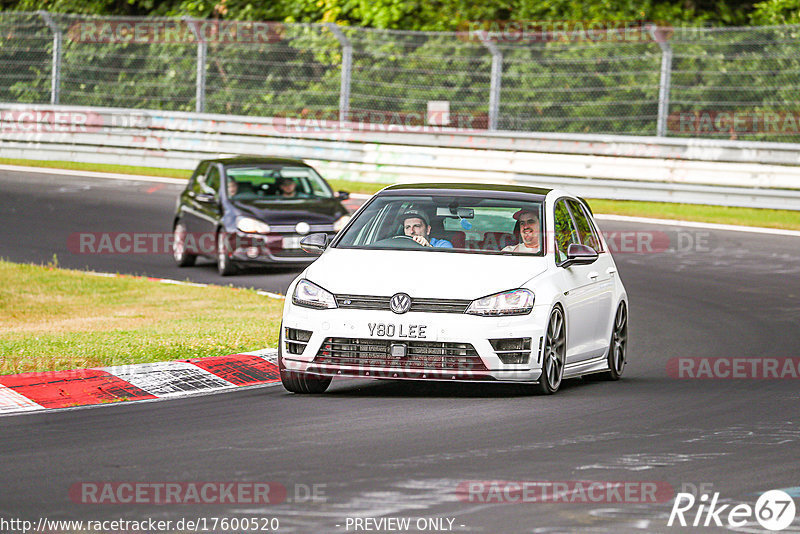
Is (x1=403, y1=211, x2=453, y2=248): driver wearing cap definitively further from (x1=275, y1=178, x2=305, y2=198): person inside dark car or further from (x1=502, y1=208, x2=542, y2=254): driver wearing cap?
(x1=275, y1=178, x2=305, y2=198): person inside dark car

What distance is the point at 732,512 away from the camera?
6660 mm

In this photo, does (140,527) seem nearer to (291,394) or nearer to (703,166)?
(291,394)

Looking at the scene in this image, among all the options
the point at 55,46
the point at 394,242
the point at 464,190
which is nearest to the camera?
the point at 394,242

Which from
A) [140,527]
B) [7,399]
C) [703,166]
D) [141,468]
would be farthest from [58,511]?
[703,166]

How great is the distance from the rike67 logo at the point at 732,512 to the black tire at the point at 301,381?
3.79 m

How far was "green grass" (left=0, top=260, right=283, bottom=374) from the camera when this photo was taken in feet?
37.4

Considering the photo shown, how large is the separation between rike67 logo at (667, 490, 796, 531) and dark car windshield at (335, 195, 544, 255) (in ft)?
13.1

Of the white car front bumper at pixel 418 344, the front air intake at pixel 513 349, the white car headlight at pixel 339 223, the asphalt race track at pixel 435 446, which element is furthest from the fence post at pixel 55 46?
the front air intake at pixel 513 349

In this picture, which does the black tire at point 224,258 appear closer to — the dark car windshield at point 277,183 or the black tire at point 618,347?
the dark car windshield at point 277,183

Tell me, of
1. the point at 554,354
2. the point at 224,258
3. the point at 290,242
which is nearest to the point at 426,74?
the point at 290,242

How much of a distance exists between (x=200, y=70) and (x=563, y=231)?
1943cm

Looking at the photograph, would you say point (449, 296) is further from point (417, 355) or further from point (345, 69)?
→ point (345, 69)

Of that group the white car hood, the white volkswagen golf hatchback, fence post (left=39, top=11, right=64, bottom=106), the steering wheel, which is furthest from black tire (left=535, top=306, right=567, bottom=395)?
fence post (left=39, top=11, right=64, bottom=106)

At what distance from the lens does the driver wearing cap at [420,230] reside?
10.9 m
